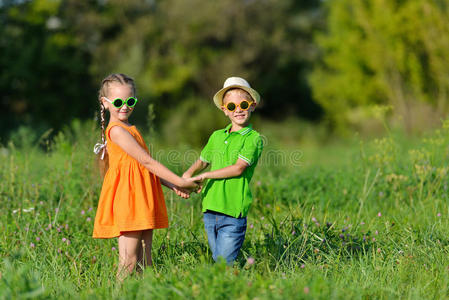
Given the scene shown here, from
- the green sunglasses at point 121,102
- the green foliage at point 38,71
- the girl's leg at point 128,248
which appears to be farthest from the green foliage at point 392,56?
the girl's leg at point 128,248

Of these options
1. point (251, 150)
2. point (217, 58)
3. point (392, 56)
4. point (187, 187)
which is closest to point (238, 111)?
point (251, 150)

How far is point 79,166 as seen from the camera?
5051 mm

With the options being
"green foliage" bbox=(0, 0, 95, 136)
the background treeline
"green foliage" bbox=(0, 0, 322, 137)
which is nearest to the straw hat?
the background treeline

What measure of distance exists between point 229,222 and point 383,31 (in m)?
14.9

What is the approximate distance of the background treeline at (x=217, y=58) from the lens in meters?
16.2

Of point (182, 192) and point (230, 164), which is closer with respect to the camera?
point (230, 164)

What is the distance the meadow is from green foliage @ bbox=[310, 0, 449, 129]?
29.2 ft

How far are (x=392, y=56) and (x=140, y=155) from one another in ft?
49.9

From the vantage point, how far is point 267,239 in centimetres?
369

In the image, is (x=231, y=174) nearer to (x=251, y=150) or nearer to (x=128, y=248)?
(x=251, y=150)

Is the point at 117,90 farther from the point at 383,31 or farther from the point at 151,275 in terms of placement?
the point at 383,31

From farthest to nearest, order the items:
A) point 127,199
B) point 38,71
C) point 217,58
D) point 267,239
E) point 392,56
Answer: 1. point 217,58
2. point 38,71
3. point 392,56
4. point 267,239
5. point 127,199

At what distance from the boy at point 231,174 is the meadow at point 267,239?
17 cm

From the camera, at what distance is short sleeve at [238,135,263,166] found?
10.5ft
